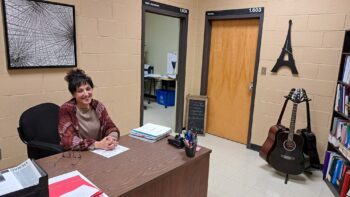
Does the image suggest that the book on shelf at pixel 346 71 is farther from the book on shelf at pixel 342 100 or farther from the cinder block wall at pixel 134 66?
the cinder block wall at pixel 134 66

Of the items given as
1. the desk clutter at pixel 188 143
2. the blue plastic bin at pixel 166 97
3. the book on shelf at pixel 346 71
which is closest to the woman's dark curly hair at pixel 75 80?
the desk clutter at pixel 188 143

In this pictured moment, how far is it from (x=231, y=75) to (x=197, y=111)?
2.79 ft

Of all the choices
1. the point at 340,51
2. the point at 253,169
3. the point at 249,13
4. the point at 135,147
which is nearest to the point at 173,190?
the point at 135,147

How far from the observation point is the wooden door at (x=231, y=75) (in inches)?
150

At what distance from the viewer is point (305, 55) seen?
3252 millimetres

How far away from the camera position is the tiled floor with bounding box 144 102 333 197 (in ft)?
8.85

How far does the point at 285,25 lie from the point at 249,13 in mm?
553

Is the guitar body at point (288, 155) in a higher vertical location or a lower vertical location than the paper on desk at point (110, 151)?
lower

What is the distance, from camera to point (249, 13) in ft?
12.0

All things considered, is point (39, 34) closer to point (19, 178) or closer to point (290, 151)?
point (19, 178)

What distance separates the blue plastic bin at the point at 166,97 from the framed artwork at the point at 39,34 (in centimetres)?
375

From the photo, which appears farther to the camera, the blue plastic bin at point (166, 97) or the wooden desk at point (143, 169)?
the blue plastic bin at point (166, 97)

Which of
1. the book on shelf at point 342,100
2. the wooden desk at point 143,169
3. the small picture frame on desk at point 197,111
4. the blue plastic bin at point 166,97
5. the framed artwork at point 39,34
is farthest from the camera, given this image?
the blue plastic bin at point 166,97

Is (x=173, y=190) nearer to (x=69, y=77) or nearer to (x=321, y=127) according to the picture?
(x=69, y=77)
